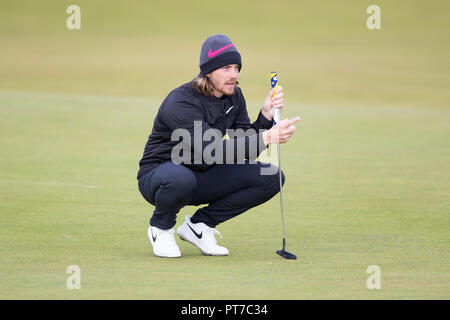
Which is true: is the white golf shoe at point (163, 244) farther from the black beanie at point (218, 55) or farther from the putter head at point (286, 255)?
the black beanie at point (218, 55)

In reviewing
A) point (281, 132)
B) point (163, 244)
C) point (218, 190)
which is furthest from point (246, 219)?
point (281, 132)

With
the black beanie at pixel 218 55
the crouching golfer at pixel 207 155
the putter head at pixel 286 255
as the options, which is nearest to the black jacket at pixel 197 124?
the crouching golfer at pixel 207 155

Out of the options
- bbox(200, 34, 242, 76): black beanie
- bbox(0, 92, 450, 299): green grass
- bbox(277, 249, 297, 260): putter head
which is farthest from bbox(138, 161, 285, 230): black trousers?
bbox(200, 34, 242, 76): black beanie

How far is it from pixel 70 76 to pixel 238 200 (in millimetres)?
14714

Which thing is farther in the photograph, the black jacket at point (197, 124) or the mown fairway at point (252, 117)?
the black jacket at point (197, 124)

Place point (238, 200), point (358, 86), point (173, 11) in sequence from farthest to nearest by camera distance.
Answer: point (173, 11) < point (358, 86) < point (238, 200)

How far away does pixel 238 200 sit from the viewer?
4.90 m

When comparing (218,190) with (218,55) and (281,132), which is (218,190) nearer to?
(281,132)

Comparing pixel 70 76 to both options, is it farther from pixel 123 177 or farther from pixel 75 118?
pixel 123 177

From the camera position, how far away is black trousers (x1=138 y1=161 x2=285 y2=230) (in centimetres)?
470

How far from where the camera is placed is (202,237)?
484 centimetres

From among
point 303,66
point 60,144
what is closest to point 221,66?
point 60,144

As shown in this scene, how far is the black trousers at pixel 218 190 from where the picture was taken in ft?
15.4

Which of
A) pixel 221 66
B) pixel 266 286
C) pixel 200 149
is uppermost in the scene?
pixel 221 66
